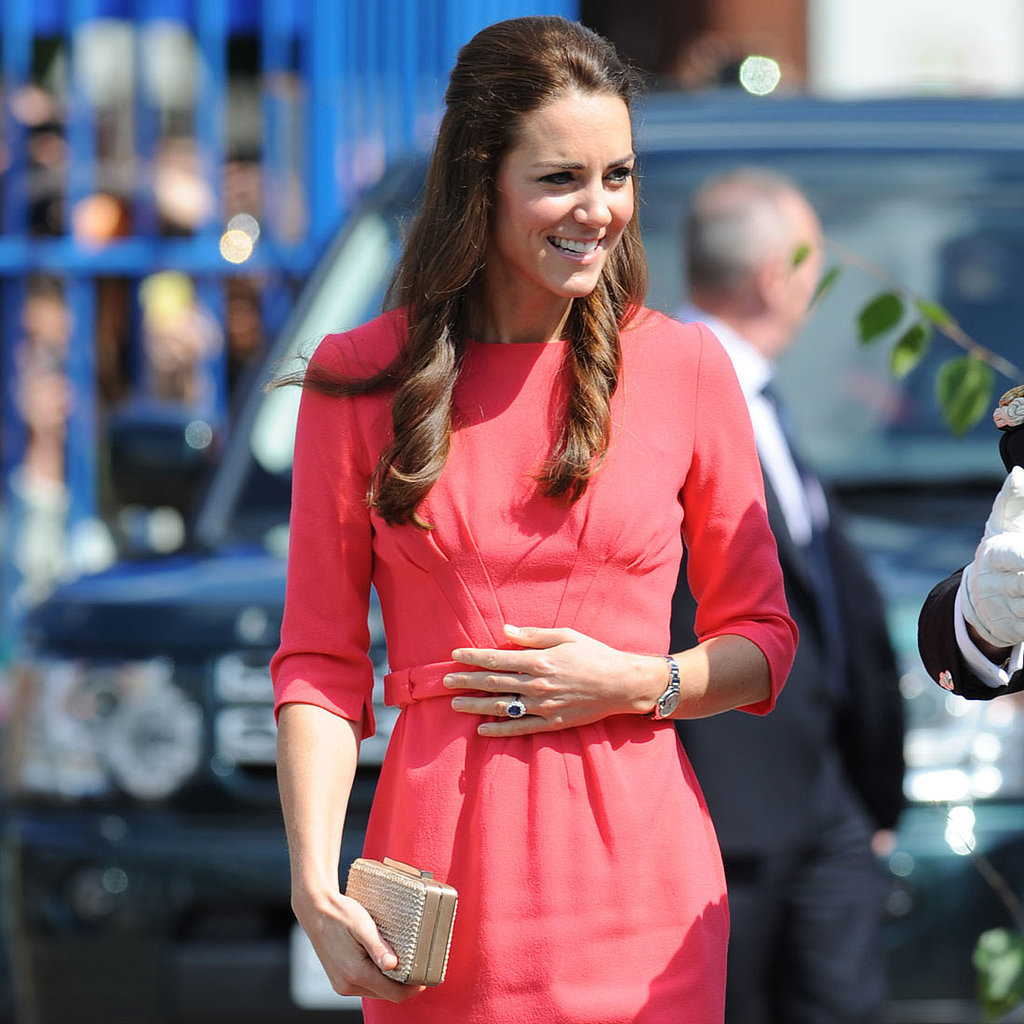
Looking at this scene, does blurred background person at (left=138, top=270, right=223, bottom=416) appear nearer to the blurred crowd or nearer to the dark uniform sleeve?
the blurred crowd

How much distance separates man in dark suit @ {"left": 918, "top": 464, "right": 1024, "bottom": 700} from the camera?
1918mm

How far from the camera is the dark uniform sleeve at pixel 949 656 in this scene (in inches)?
79.7

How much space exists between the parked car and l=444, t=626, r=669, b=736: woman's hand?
53.4 inches

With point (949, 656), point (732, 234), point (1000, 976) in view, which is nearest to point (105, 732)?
point (732, 234)

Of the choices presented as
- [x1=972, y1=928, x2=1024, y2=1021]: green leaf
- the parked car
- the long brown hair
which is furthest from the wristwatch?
the parked car

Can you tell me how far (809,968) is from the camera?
3439mm

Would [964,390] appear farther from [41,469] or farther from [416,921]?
[41,469]

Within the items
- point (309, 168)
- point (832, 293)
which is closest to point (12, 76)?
point (309, 168)

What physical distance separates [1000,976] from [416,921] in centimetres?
106

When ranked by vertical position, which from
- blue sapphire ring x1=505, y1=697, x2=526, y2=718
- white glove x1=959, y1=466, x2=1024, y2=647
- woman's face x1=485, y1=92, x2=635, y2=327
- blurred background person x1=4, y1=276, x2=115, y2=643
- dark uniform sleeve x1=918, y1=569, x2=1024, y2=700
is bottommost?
blurred background person x1=4, y1=276, x2=115, y2=643

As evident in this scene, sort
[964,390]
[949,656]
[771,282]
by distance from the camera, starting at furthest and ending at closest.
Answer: [771,282]
[964,390]
[949,656]

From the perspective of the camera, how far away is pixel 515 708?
86.0 inches

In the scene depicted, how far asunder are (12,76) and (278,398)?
130 inches

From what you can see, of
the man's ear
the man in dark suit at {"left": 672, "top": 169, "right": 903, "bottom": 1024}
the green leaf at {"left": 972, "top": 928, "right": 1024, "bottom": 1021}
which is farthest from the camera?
the man's ear
